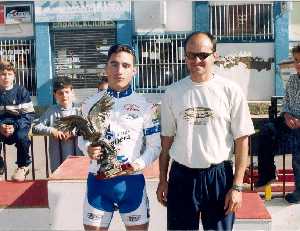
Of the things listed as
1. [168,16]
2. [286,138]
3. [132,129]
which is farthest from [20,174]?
[168,16]

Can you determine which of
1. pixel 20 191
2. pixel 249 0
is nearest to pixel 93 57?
pixel 249 0

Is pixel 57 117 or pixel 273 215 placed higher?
pixel 57 117

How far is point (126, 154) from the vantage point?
3.55 m

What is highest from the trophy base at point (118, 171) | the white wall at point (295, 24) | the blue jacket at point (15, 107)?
the white wall at point (295, 24)

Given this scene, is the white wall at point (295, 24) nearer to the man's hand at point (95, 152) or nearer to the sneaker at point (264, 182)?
the sneaker at point (264, 182)

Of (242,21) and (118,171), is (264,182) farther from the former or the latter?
(242,21)

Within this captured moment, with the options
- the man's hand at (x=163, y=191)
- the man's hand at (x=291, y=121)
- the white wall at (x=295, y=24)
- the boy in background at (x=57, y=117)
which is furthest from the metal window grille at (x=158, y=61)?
the man's hand at (x=163, y=191)

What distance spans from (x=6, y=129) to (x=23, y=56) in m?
13.7

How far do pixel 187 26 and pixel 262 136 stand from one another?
1340 centimetres

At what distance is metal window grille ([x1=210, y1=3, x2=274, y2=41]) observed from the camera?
18.0 m

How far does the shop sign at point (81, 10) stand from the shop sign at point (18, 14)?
488mm

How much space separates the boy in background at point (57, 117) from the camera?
5.40 m

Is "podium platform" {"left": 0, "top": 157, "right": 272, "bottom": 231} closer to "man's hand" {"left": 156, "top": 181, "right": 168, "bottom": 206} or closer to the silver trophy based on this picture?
"man's hand" {"left": 156, "top": 181, "right": 168, "bottom": 206}

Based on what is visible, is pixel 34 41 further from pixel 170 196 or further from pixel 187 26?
pixel 170 196
